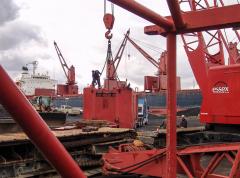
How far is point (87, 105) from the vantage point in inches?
768

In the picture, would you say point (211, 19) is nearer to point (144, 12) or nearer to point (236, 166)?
point (144, 12)

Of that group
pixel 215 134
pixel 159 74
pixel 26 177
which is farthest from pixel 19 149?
pixel 159 74

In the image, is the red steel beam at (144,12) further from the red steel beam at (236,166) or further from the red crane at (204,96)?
the red steel beam at (236,166)

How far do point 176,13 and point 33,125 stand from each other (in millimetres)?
2030

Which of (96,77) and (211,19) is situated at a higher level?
(96,77)

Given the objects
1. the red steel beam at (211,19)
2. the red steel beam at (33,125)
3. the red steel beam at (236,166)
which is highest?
the red steel beam at (211,19)

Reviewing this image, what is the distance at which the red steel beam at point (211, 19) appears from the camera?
399 cm

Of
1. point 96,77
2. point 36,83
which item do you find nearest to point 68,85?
point 36,83

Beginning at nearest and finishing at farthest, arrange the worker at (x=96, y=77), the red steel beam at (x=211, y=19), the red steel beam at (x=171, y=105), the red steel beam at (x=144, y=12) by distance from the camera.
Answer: the red steel beam at (x=144, y=12) < the red steel beam at (x=171, y=105) < the red steel beam at (x=211, y=19) < the worker at (x=96, y=77)

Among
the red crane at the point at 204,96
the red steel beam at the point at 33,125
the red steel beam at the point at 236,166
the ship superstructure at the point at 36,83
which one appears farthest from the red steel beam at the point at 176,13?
the ship superstructure at the point at 36,83

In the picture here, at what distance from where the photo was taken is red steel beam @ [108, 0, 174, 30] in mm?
2996

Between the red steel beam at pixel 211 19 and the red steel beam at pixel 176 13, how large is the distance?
10 centimetres

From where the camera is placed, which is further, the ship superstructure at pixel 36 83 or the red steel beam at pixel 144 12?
the ship superstructure at pixel 36 83

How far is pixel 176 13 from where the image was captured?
11.7ft
